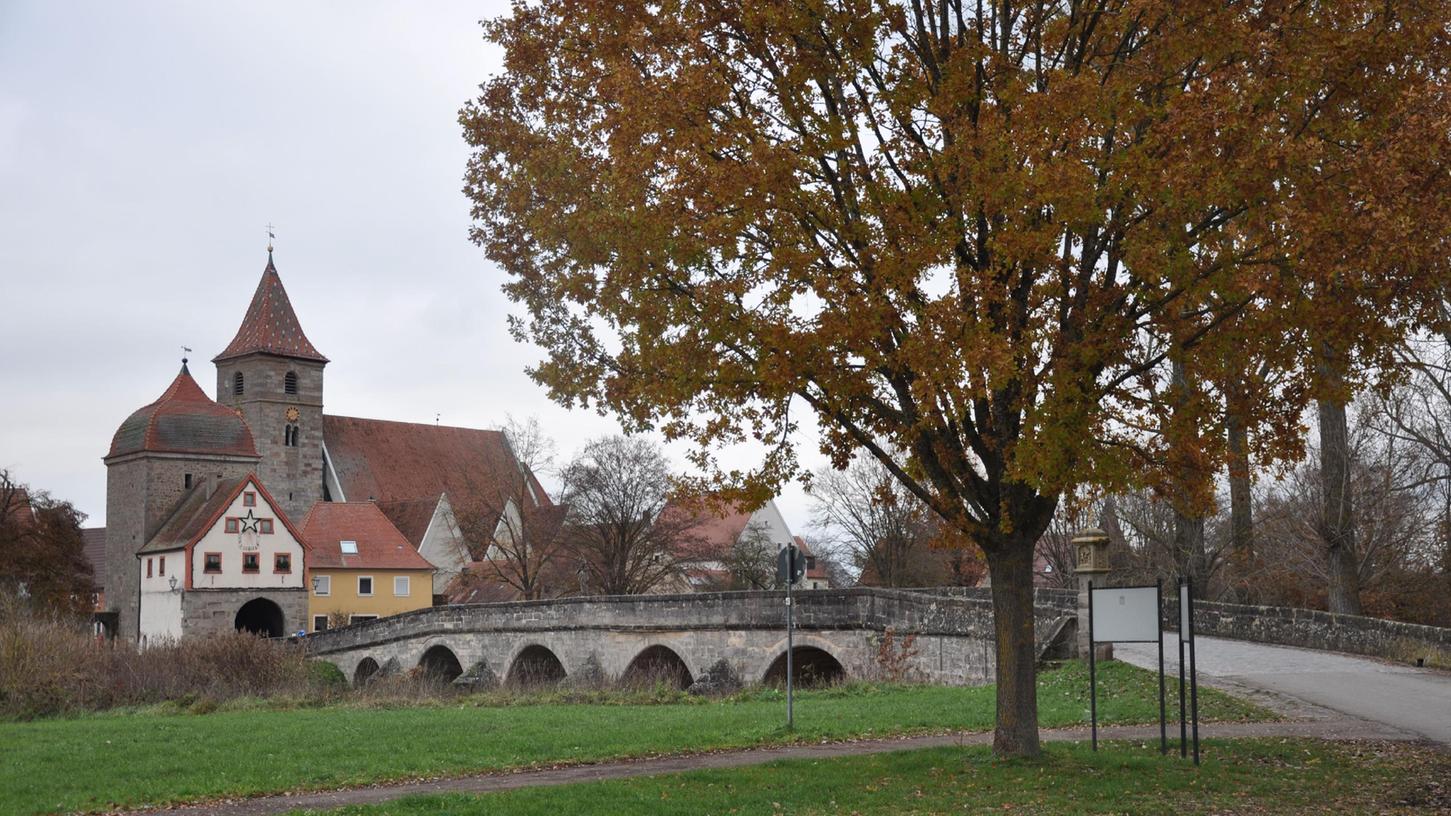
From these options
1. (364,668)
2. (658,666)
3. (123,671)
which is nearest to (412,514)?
(364,668)

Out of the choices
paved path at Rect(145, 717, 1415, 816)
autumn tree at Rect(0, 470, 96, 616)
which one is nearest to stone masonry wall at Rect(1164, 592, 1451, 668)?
paved path at Rect(145, 717, 1415, 816)

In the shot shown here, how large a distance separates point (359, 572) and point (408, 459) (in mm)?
15915

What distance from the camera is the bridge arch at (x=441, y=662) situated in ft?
139

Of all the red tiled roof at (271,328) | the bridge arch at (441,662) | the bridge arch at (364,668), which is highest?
the red tiled roof at (271,328)

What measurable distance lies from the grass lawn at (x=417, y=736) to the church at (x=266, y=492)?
3590cm

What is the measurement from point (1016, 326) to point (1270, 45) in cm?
266

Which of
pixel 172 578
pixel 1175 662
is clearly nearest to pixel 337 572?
pixel 172 578

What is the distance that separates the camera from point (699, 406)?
11.2 m

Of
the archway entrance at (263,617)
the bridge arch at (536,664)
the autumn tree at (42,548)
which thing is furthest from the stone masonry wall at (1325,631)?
the autumn tree at (42,548)

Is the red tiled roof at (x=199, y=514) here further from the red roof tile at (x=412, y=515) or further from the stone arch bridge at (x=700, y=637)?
the stone arch bridge at (x=700, y=637)

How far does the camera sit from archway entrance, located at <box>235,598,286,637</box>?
5812 cm

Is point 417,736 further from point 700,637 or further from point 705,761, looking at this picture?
point 700,637

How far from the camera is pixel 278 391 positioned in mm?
71125

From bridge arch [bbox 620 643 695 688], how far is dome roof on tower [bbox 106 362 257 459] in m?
36.1
